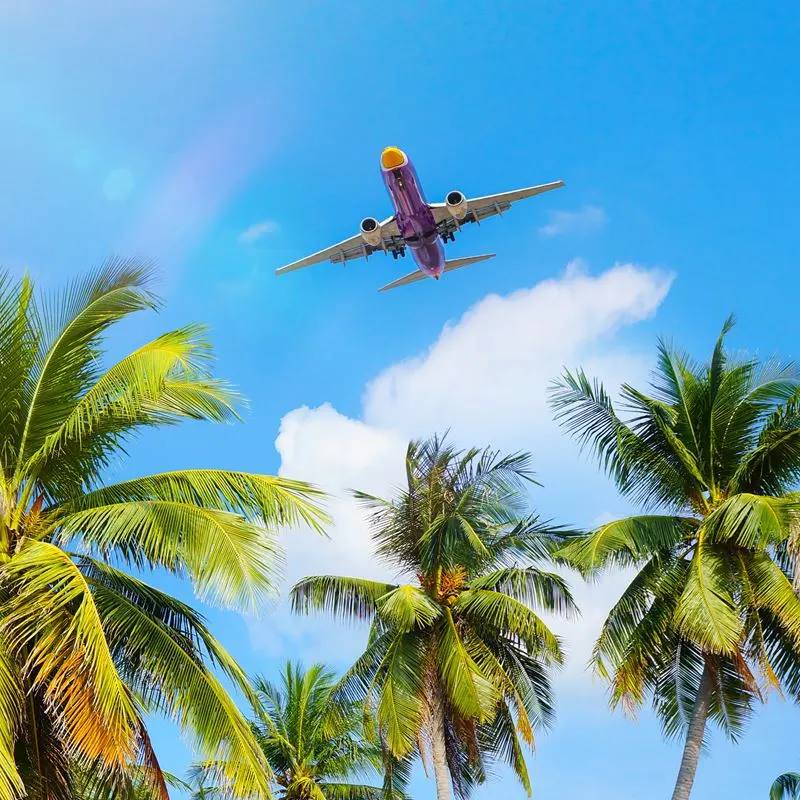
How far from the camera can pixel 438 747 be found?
20.4 m

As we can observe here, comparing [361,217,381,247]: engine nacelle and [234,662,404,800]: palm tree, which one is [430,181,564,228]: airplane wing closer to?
[361,217,381,247]: engine nacelle

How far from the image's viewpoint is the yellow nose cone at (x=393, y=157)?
30.5 metres

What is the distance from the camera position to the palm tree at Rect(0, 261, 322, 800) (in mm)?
9750

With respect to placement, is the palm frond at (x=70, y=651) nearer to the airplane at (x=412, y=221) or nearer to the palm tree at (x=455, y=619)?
the palm tree at (x=455, y=619)

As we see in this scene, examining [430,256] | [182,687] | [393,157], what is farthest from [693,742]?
[430,256]

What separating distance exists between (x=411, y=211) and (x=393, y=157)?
9.61ft

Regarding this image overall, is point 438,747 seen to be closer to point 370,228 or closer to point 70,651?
point 70,651

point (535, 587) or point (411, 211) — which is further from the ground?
point (411, 211)

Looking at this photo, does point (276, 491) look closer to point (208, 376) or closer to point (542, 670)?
point (208, 376)

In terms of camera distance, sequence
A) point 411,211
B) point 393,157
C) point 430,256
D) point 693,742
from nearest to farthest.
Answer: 1. point 693,742
2. point 393,157
3. point 411,211
4. point 430,256

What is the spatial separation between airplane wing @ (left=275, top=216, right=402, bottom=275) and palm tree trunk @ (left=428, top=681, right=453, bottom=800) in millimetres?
18699

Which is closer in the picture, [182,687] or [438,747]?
[182,687]

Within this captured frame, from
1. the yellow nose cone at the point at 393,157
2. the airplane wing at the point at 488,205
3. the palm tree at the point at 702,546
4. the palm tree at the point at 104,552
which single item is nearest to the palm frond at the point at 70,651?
the palm tree at the point at 104,552

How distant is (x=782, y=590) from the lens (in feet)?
55.4
